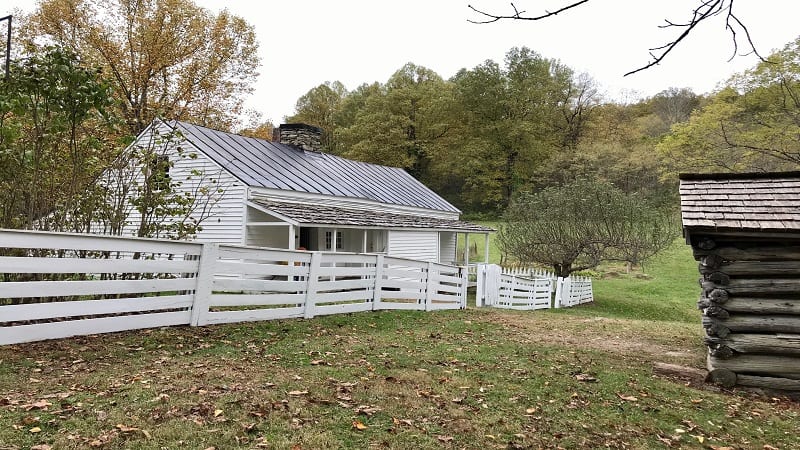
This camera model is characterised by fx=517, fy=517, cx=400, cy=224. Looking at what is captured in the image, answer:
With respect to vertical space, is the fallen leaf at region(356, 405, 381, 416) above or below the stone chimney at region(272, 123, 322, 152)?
below

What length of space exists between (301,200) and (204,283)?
11.2 meters

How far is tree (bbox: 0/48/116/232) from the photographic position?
247 inches

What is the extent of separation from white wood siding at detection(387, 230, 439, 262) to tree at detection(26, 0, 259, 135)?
524 inches

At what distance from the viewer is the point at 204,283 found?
668 centimetres

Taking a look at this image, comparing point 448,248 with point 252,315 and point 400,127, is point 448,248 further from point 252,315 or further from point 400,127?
point 400,127

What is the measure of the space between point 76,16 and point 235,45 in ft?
26.3

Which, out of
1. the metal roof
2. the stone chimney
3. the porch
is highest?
the stone chimney

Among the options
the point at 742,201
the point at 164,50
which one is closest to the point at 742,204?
the point at 742,201

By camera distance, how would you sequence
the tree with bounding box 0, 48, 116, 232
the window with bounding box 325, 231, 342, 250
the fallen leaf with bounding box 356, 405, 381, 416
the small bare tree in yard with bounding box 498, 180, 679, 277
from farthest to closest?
the small bare tree in yard with bounding box 498, 180, 679, 277
the window with bounding box 325, 231, 342, 250
the tree with bounding box 0, 48, 116, 232
the fallen leaf with bounding box 356, 405, 381, 416

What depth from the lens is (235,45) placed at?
101ft

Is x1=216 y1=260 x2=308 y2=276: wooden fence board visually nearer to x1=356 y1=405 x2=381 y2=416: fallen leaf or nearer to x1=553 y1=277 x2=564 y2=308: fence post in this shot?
x1=356 y1=405 x2=381 y2=416: fallen leaf

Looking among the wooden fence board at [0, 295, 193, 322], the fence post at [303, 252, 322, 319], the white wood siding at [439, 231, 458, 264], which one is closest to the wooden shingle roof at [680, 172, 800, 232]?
the fence post at [303, 252, 322, 319]

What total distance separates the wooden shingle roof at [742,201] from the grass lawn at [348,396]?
2065 millimetres

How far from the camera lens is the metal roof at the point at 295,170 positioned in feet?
55.7
